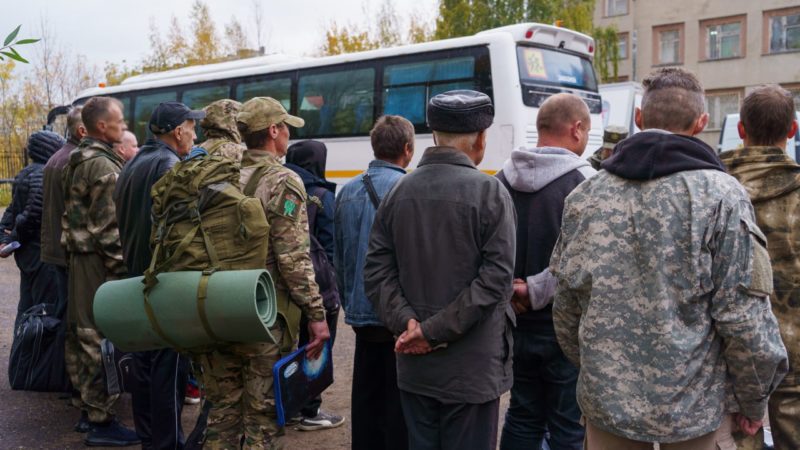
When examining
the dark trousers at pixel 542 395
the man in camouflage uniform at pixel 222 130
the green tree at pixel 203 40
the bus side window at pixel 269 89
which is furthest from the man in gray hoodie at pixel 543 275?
the green tree at pixel 203 40

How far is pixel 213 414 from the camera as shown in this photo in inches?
140

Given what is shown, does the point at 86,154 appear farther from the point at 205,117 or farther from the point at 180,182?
the point at 180,182

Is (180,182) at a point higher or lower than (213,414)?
higher

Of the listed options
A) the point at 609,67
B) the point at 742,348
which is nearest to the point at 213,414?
the point at 742,348

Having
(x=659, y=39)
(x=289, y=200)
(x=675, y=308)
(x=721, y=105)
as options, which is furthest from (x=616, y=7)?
(x=675, y=308)

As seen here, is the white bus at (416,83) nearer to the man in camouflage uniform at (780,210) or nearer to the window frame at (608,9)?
the man in camouflage uniform at (780,210)

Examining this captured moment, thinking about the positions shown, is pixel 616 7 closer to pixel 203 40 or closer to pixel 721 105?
Result: pixel 721 105

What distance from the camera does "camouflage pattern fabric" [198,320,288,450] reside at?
346cm

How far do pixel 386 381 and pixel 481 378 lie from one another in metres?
1.18

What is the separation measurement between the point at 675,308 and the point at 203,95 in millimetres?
15128

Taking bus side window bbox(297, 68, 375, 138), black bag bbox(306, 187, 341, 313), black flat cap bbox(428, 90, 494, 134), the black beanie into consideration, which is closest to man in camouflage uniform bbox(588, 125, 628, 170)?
black bag bbox(306, 187, 341, 313)

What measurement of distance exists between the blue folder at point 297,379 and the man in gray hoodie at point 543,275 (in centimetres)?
101

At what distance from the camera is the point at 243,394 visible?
11.6 ft

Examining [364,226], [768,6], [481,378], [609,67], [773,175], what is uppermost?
[768,6]
